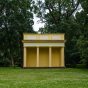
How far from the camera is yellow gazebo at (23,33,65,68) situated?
50562 millimetres

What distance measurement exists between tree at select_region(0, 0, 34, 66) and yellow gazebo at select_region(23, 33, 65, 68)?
176 inches

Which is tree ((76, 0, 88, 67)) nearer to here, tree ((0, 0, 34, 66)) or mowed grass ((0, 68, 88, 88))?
tree ((0, 0, 34, 66))

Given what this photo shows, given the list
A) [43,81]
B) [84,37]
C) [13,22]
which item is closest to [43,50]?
[13,22]

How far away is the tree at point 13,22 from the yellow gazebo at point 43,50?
4464 mm

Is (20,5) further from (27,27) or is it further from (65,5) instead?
(65,5)

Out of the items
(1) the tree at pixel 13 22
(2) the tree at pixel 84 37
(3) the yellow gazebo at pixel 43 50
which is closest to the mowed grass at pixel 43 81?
(2) the tree at pixel 84 37

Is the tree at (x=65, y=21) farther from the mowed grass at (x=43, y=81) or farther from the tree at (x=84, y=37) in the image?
the mowed grass at (x=43, y=81)

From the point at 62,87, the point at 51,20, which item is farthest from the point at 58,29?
the point at 62,87

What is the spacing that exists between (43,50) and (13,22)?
6.59 m

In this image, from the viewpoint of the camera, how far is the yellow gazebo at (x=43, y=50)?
50.6 meters

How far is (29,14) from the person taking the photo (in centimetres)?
5716

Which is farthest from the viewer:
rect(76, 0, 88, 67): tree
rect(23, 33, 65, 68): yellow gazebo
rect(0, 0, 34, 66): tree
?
rect(0, 0, 34, 66): tree

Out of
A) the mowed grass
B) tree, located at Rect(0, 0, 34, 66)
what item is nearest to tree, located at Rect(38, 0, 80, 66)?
tree, located at Rect(0, 0, 34, 66)

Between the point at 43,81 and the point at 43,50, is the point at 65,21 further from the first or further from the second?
the point at 43,81
